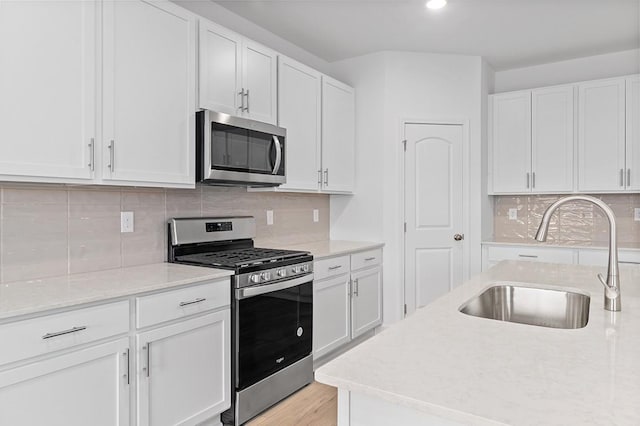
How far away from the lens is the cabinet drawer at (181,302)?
6.26ft

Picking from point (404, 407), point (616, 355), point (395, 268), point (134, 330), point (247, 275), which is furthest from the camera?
point (395, 268)

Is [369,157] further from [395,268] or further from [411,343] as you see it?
[411,343]

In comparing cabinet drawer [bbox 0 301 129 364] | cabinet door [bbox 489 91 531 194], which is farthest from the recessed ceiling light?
cabinet drawer [bbox 0 301 129 364]

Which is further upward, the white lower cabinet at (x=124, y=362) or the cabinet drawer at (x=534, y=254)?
the cabinet drawer at (x=534, y=254)

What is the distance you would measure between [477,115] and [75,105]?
341 centimetres

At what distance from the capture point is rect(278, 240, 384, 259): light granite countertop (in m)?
3.27

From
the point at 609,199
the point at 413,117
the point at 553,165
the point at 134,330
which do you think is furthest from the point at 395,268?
the point at 134,330

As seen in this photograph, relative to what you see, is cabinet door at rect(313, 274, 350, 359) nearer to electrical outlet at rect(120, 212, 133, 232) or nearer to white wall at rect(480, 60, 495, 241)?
electrical outlet at rect(120, 212, 133, 232)

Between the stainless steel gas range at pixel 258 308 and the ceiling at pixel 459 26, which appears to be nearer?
the stainless steel gas range at pixel 258 308

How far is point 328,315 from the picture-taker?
3287mm

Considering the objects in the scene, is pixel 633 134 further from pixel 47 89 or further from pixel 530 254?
pixel 47 89

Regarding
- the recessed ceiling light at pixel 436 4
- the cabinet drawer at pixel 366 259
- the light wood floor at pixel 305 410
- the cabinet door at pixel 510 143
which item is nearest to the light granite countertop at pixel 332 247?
the cabinet drawer at pixel 366 259

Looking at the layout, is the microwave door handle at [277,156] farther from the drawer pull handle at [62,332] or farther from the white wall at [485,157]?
the white wall at [485,157]

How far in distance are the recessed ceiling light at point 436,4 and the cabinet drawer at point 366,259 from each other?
1964 millimetres
